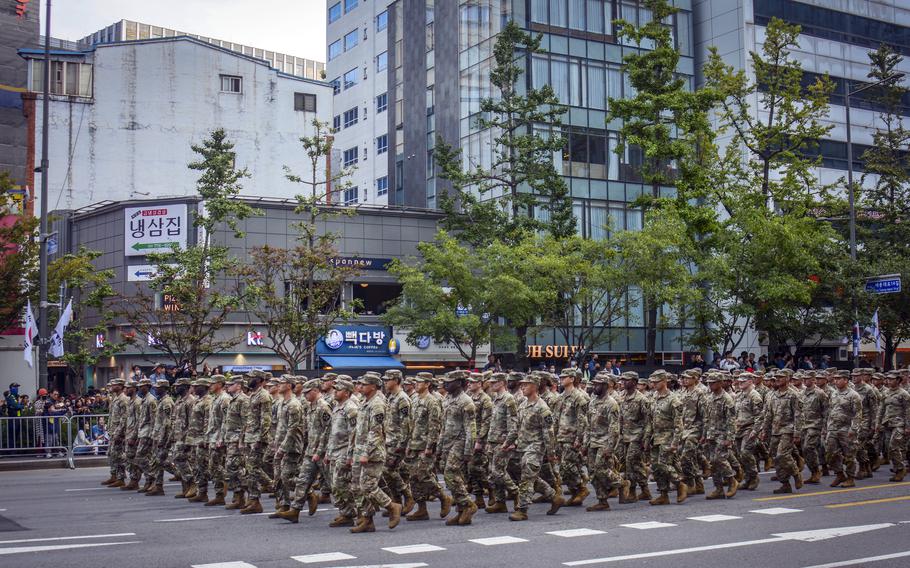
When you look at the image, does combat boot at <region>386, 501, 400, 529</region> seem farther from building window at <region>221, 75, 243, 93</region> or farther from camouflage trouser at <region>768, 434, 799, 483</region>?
building window at <region>221, 75, 243, 93</region>

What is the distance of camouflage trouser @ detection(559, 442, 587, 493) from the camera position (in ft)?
51.7

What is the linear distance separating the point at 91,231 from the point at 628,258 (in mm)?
22886

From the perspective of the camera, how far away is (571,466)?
15828mm

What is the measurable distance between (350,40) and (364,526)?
54.6 meters

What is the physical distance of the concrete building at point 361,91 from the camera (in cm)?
5934

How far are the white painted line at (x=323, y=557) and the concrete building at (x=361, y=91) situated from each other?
154ft

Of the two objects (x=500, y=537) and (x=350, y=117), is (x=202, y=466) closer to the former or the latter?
(x=500, y=537)

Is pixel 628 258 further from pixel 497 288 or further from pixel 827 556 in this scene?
pixel 827 556

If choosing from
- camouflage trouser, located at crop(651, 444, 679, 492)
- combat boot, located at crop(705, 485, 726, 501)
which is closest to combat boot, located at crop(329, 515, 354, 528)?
camouflage trouser, located at crop(651, 444, 679, 492)

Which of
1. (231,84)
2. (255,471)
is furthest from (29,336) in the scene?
(231,84)

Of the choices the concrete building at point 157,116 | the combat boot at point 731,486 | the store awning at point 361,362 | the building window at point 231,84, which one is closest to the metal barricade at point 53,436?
the store awning at point 361,362

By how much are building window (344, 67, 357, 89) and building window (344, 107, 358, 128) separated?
159cm

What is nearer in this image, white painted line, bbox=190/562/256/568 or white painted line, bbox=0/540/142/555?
white painted line, bbox=190/562/256/568

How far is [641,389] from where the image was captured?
691 inches
